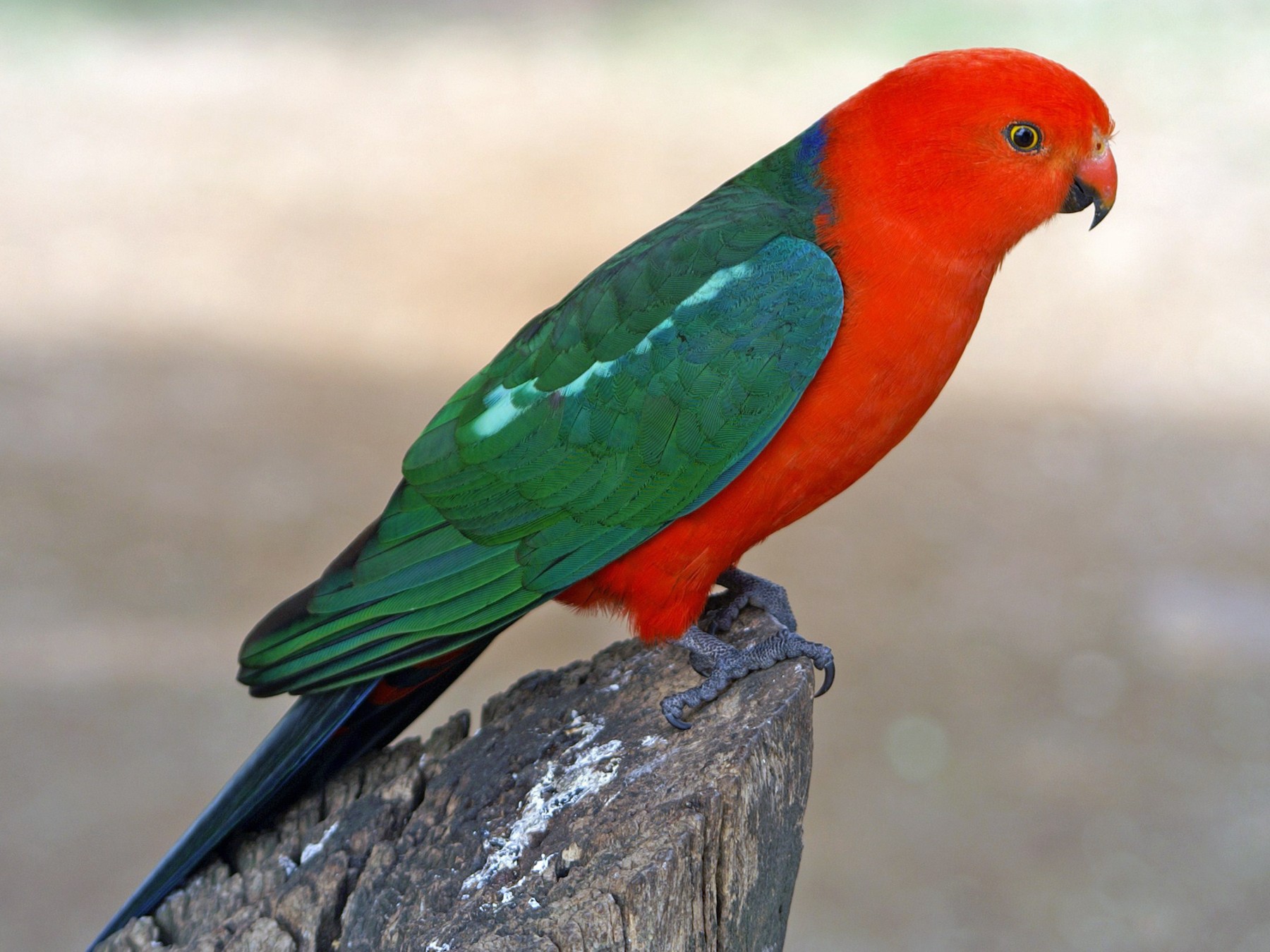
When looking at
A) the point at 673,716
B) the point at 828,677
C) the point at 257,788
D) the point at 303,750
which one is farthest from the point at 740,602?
the point at 257,788

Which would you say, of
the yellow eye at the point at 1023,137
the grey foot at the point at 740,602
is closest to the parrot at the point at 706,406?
the yellow eye at the point at 1023,137

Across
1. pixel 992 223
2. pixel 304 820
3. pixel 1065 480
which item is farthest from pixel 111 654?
pixel 1065 480

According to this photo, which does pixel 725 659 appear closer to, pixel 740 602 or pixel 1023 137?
pixel 740 602

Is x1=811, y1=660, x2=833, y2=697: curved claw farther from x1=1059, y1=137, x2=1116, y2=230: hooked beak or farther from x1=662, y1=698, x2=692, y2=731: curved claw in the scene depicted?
x1=1059, y1=137, x2=1116, y2=230: hooked beak

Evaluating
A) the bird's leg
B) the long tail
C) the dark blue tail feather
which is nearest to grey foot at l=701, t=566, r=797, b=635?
the bird's leg

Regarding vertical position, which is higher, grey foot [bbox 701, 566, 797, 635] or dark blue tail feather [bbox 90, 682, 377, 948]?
grey foot [bbox 701, 566, 797, 635]

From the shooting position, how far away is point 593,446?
2682 millimetres

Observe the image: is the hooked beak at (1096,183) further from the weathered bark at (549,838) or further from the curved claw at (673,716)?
the curved claw at (673,716)

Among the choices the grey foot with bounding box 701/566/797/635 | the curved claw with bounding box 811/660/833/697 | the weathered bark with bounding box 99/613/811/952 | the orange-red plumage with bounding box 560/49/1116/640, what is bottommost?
the weathered bark with bounding box 99/613/811/952

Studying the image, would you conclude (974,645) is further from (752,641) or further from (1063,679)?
(752,641)

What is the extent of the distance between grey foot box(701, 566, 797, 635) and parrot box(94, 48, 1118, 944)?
0.60 feet

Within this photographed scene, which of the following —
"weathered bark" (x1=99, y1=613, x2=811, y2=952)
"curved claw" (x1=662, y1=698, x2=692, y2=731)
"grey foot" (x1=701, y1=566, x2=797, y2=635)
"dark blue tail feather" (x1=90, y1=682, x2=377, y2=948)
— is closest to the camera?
"weathered bark" (x1=99, y1=613, x2=811, y2=952)

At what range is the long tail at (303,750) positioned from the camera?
2.55 metres

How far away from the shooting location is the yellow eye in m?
2.58
